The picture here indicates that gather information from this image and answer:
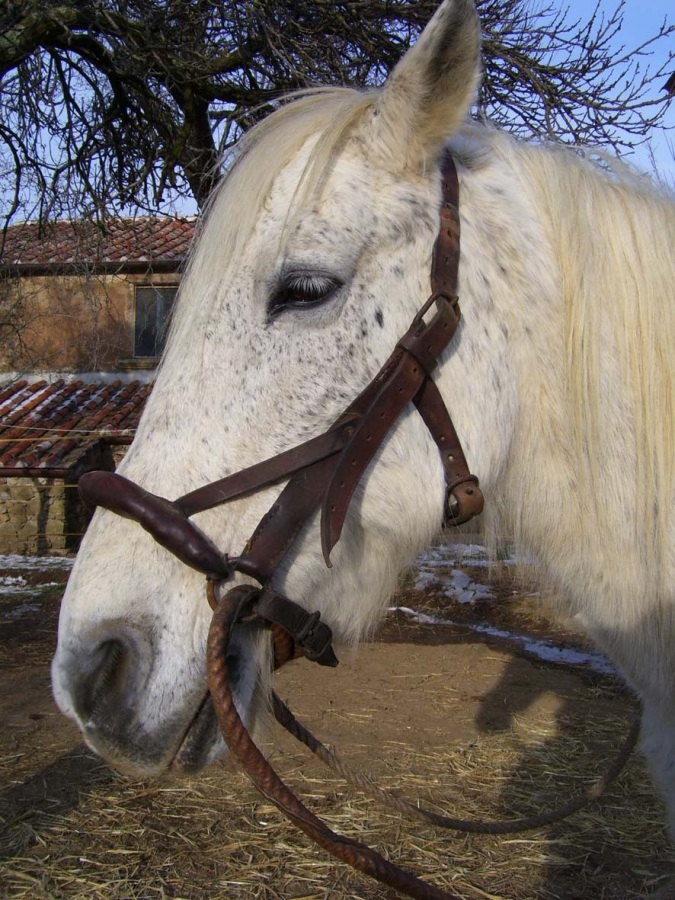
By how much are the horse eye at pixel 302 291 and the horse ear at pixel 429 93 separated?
314 millimetres

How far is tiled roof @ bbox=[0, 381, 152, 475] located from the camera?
10.7 meters

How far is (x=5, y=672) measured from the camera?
525cm

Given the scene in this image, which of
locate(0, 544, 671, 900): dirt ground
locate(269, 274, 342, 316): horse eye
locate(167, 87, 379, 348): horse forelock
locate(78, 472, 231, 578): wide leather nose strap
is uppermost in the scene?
locate(167, 87, 379, 348): horse forelock

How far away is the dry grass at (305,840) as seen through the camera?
8.70 ft

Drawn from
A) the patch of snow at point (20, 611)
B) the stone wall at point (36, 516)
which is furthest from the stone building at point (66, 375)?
the patch of snow at point (20, 611)

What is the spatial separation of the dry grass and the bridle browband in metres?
1.82

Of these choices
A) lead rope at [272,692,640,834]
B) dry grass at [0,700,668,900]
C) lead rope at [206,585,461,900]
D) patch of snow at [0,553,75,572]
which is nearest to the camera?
lead rope at [206,585,461,900]

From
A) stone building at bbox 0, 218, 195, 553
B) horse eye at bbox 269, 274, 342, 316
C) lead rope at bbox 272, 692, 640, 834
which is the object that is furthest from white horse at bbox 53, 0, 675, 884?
stone building at bbox 0, 218, 195, 553

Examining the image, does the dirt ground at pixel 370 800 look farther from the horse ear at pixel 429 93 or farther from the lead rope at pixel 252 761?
the horse ear at pixel 429 93

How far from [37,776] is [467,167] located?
359 centimetres

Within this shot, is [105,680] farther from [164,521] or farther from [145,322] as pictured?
[145,322]

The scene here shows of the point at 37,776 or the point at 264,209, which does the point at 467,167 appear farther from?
the point at 37,776

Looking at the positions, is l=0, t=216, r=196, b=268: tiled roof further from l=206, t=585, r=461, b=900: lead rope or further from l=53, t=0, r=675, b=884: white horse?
l=206, t=585, r=461, b=900: lead rope

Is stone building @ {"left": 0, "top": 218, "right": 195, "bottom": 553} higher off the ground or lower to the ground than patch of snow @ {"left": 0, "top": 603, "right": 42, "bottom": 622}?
higher
